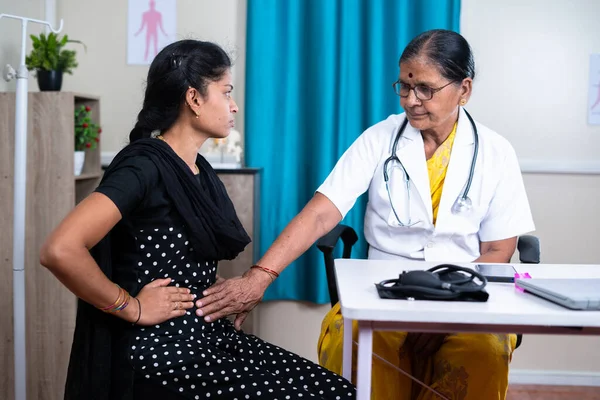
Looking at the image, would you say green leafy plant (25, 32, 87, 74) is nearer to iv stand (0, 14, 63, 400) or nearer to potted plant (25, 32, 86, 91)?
potted plant (25, 32, 86, 91)

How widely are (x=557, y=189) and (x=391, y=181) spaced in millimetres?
1373

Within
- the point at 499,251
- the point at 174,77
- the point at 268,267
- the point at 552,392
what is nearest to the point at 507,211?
the point at 499,251

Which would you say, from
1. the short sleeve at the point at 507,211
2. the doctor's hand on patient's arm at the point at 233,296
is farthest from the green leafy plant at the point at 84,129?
the short sleeve at the point at 507,211

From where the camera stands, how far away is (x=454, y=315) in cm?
116

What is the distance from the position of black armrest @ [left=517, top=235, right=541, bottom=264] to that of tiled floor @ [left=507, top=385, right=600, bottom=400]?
1191 millimetres

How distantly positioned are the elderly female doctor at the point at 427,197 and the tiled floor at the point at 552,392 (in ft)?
4.08

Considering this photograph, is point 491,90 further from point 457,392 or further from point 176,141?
point 176,141

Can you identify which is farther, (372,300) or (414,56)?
(414,56)

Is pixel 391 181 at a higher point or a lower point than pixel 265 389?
higher

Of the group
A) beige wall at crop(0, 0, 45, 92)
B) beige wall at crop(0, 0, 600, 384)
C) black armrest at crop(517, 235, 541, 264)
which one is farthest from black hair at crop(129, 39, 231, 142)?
beige wall at crop(0, 0, 600, 384)

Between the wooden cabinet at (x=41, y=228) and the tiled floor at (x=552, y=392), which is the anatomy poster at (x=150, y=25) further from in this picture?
the tiled floor at (x=552, y=392)

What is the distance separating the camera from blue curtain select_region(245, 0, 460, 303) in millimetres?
2941

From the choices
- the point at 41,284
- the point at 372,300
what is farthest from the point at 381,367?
the point at 41,284

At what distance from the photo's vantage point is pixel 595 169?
120 inches
